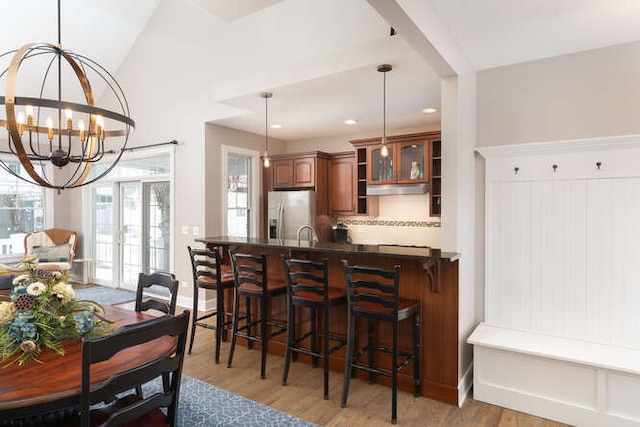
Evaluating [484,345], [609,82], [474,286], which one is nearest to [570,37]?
[609,82]

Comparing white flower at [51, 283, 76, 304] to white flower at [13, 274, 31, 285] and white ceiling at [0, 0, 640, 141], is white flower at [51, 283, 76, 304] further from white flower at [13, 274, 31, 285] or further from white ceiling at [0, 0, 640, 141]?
white ceiling at [0, 0, 640, 141]

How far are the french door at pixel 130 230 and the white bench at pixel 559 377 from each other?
4867 millimetres

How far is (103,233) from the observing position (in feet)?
23.8

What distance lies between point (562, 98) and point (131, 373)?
341 centimetres

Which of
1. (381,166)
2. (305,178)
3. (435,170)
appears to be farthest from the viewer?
(305,178)

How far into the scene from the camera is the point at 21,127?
221 cm

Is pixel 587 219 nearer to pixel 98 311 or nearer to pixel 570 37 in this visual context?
pixel 570 37

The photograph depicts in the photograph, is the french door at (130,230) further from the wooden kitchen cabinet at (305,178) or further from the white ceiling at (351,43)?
the white ceiling at (351,43)

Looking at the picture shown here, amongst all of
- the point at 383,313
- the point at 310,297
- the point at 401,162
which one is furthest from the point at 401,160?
the point at 383,313

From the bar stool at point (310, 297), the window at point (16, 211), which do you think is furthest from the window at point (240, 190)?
the window at point (16, 211)

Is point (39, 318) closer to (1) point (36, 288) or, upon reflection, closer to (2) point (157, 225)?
(1) point (36, 288)

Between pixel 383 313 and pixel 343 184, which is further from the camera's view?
pixel 343 184

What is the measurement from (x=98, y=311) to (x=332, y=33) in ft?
11.2

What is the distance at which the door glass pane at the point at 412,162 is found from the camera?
16.8ft
